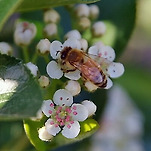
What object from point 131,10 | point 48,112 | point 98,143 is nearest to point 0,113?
point 48,112

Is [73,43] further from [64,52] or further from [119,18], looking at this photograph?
[119,18]

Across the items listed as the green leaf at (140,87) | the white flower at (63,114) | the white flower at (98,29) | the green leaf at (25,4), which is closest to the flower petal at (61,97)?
the white flower at (63,114)

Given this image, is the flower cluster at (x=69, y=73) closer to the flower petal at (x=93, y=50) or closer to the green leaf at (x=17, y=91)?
the flower petal at (x=93, y=50)

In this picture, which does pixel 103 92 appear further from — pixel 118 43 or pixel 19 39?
pixel 19 39

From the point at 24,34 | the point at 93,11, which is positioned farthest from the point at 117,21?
the point at 24,34

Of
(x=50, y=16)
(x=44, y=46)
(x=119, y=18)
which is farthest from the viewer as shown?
(x=119, y=18)

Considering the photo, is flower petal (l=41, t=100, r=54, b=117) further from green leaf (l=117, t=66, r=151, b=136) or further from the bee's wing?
green leaf (l=117, t=66, r=151, b=136)

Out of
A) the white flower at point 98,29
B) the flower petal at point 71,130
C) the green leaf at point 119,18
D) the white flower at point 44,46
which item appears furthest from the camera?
the green leaf at point 119,18
